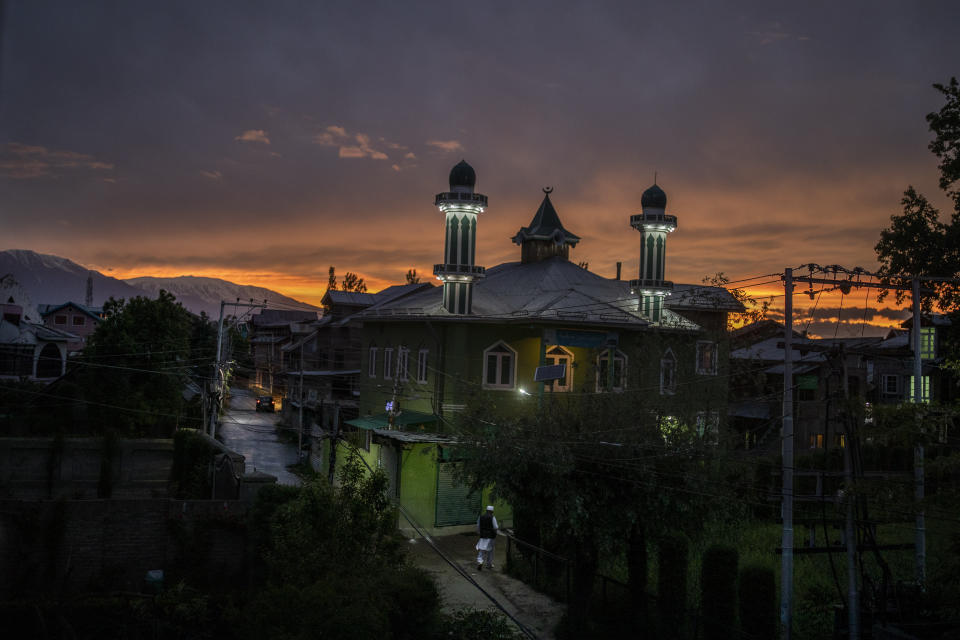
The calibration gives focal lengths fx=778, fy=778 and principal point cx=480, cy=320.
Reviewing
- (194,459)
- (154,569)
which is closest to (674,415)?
(154,569)

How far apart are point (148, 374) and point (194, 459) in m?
7.53

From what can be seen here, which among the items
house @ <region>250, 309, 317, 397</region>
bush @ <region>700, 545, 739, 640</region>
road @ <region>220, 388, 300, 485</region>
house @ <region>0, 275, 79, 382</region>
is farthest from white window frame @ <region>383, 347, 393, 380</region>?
house @ <region>250, 309, 317, 397</region>

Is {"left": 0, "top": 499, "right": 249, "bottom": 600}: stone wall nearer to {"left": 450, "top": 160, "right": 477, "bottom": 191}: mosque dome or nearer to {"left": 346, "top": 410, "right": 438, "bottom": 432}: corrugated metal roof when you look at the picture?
{"left": 346, "top": 410, "right": 438, "bottom": 432}: corrugated metal roof

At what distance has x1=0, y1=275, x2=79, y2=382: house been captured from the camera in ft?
157

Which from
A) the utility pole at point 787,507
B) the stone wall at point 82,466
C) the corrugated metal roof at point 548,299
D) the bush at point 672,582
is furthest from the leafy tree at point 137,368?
the utility pole at point 787,507

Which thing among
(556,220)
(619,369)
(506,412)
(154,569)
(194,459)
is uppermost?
(556,220)

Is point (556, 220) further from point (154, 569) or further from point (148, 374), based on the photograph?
point (154, 569)

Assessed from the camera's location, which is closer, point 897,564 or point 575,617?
point 575,617

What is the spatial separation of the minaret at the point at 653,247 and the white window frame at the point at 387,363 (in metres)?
11.0

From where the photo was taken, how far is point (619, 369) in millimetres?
26938

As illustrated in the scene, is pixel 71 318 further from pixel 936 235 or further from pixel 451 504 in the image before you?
pixel 936 235

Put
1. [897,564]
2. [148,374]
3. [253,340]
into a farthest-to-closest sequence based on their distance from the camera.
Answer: [253,340]
[148,374]
[897,564]

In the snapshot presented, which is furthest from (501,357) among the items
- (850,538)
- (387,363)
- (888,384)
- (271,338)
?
(271,338)

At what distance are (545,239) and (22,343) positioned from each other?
33616 mm
